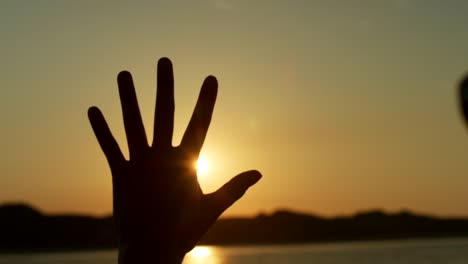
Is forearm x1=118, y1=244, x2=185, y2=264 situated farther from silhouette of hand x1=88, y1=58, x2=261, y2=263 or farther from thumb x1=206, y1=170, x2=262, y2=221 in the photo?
thumb x1=206, y1=170, x2=262, y2=221

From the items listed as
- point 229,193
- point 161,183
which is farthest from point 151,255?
point 229,193

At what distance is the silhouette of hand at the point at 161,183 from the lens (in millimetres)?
3338

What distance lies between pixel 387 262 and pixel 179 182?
8590cm

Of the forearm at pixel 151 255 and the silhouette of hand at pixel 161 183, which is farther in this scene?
the forearm at pixel 151 255

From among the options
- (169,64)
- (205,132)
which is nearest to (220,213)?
(205,132)

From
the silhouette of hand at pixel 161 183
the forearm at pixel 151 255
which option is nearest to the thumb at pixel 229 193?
the silhouette of hand at pixel 161 183

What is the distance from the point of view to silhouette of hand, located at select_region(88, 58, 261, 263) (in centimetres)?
334

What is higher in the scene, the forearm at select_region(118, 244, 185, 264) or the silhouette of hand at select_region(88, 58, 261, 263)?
the silhouette of hand at select_region(88, 58, 261, 263)

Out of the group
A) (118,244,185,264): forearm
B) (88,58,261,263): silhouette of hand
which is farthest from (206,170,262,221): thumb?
(118,244,185,264): forearm

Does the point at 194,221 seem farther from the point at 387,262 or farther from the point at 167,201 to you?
the point at 387,262

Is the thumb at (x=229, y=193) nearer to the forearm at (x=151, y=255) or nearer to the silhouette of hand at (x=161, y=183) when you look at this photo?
the silhouette of hand at (x=161, y=183)

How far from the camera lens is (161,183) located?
3408 millimetres

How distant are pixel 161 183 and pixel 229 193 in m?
0.27

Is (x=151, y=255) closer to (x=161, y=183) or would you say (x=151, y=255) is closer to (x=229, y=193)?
(x=161, y=183)
